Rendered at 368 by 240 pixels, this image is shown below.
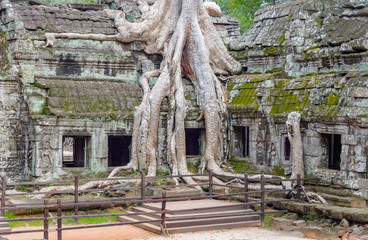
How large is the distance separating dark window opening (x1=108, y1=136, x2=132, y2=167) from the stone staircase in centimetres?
391

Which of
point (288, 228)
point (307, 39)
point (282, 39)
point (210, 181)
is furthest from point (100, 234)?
point (282, 39)

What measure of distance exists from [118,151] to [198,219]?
5477 mm

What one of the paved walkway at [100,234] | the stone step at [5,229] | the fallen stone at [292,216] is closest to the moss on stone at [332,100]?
the fallen stone at [292,216]

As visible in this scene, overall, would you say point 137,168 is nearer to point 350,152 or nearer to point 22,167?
point 22,167

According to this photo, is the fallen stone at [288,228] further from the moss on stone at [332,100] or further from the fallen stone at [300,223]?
the moss on stone at [332,100]

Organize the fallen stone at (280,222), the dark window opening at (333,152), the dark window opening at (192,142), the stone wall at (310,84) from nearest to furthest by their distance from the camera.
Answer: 1. the fallen stone at (280,222)
2. the stone wall at (310,84)
3. the dark window opening at (333,152)
4. the dark window opening at (192,142)

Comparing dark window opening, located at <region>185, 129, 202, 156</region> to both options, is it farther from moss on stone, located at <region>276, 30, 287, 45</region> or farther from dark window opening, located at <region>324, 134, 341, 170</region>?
dark window opening, located at <region>324, 134, 341, 170</region>

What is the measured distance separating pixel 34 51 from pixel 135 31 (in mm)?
2493

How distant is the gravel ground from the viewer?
12.8m

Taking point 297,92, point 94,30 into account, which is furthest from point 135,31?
point 297,92

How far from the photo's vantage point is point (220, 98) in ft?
56.2

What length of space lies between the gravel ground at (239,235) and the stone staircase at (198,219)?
0.18 meters

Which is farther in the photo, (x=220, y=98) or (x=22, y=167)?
(x=220, y=98)

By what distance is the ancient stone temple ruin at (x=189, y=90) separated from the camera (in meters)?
14.6
